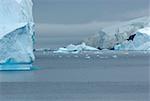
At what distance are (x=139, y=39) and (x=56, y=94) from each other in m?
A: 65.7

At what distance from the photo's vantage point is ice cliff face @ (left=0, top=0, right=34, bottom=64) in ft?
90.1

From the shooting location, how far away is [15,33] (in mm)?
27688

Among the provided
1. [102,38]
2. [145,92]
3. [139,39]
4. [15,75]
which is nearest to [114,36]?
[102,38]

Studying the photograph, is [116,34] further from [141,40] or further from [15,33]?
[15,33]

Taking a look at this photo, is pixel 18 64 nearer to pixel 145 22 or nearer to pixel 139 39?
pixel 139 39

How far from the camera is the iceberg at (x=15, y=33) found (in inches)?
1081

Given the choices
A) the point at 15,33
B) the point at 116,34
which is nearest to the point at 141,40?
the point at 116,34

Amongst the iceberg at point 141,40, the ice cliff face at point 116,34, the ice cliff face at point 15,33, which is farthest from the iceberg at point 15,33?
the ice cliff face at point 116,34

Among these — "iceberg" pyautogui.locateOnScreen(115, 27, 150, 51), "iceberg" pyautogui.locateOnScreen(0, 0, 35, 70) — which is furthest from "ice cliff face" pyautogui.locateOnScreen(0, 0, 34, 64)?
"iceberg" pyautogui.locateOnScreen(115, 27, 150, 51)

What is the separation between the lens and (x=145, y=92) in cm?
2595

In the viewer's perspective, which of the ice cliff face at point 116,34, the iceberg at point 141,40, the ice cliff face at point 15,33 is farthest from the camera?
the ice cliff face at point 116,34

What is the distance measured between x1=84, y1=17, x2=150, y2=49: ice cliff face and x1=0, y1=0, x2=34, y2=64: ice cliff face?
8844cm

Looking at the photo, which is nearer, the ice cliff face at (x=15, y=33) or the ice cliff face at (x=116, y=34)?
the ice cliff face at (x=15, y=33)

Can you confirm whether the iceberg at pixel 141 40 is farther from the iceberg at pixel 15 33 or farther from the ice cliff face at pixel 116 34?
the iceberg at pixel 15 33
